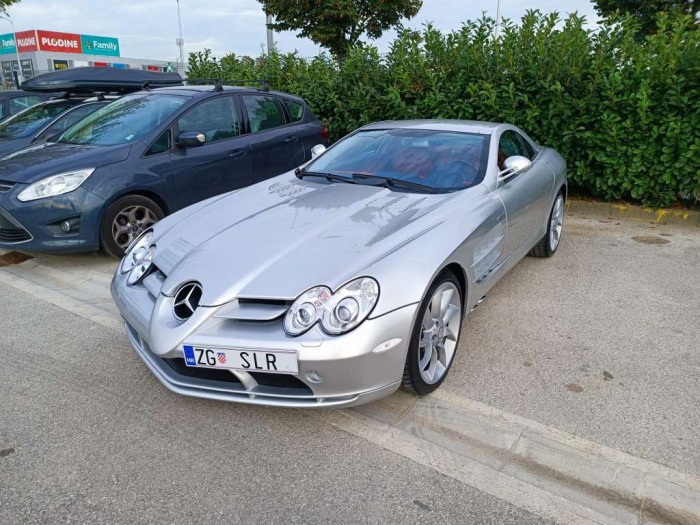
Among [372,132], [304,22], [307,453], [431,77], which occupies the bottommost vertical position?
[307,453]

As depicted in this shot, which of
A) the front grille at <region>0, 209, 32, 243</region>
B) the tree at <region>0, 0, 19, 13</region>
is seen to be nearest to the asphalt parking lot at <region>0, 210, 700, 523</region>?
the front grille at <region>0, 209, 32, 243</region>

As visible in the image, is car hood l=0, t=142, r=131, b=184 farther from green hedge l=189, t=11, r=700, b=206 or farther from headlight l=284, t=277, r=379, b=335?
green hedge l=189, t=11, r=700, b=206

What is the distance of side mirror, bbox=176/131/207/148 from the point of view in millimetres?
5137

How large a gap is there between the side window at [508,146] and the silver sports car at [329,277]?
68 mm

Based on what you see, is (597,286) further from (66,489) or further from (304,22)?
(304,22)

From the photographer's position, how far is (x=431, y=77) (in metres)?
7.07

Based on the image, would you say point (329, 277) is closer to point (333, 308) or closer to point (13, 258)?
point (333, 308)

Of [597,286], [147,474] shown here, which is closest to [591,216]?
[597,286]

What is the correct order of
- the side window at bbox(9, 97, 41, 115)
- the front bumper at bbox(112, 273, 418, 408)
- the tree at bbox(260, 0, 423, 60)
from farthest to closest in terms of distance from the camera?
the tree at bbox(260, 0, 423, 60) < the side window at bbox(9, 97, 41, 115) < the front bumper at bbox(112, 273, 418, 408)

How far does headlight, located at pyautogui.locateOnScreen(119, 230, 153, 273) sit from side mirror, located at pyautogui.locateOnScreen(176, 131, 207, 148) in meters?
2.01

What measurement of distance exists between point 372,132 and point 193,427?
2.67m

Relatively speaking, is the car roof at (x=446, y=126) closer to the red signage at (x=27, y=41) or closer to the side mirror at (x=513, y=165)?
the side mirror at (x=513, y=165)

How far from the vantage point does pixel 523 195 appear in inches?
155

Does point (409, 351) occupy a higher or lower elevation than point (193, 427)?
higher
